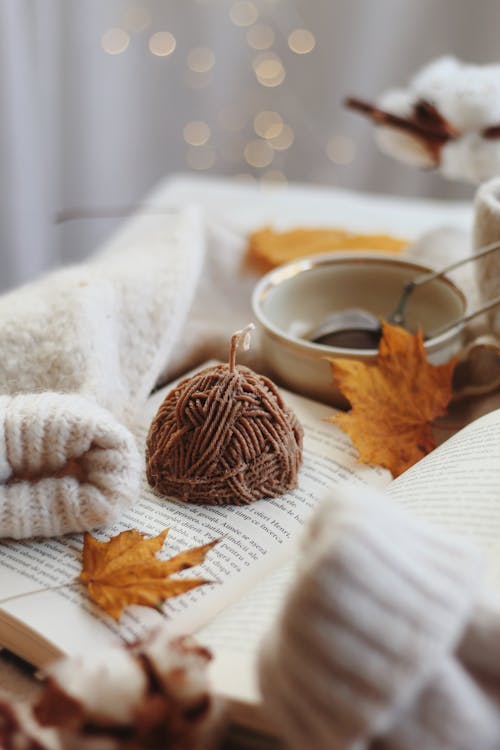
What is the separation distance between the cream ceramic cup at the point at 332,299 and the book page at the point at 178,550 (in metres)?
0.12

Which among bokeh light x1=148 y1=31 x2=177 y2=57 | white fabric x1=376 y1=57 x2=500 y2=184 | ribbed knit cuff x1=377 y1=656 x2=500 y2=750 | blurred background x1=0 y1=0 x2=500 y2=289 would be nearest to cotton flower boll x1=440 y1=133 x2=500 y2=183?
white fabric x1=376 y1=57 x2=500 y2=184

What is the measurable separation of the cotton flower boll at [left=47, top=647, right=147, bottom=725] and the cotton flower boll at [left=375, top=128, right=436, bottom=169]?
0.80 meters

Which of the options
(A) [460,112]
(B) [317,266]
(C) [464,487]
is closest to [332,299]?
(B) [317,266]

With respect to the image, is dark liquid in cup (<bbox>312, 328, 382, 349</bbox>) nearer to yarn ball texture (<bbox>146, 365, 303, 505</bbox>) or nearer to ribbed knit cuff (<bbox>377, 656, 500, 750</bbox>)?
yarn ball texture (<bbox>146, 365, 303, 505</bbox>)

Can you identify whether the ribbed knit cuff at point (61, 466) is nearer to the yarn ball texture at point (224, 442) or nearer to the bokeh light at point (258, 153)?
the yarn ball texture at point (224, 442)

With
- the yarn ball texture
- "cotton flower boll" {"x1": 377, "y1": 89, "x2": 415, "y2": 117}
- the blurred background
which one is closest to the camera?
the yarn ball texture

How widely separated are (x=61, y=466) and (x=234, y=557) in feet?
0.49

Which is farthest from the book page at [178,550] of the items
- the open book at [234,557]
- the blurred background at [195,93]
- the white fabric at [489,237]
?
the blurred background at [195,93]

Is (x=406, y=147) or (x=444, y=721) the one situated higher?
(x=406, y=147)

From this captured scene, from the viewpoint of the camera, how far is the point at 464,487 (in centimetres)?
58

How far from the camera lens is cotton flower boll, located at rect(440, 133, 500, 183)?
95 centimetres

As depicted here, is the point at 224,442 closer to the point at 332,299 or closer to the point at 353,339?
the point at 353,339

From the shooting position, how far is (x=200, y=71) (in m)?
1.90

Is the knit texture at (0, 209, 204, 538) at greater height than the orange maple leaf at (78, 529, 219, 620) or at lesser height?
greater
